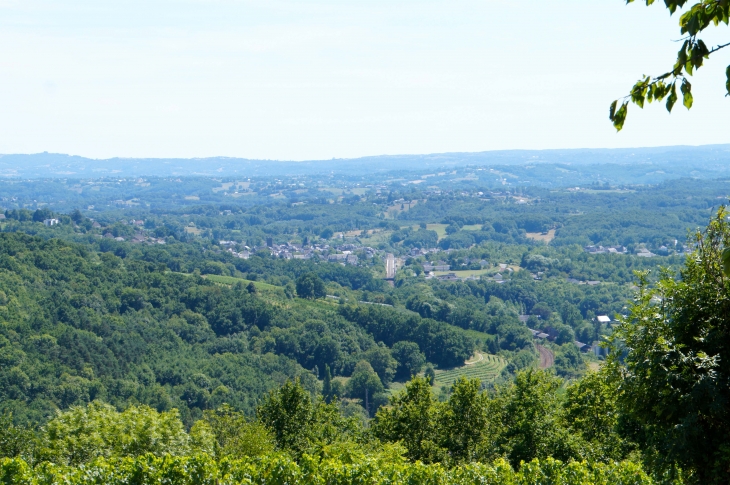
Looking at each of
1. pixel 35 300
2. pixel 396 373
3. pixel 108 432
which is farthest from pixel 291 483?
pixel 396 373

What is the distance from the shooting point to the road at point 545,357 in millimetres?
108062

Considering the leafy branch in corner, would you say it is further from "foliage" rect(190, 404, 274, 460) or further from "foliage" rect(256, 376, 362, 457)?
"foliage" rect(256, 376, 362, 457)

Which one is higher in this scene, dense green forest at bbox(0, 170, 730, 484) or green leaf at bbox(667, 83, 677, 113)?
green leaf at bbox(667, 83, 677, 113)

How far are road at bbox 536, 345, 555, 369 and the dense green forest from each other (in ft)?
1.66

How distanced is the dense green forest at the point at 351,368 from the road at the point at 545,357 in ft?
1.66

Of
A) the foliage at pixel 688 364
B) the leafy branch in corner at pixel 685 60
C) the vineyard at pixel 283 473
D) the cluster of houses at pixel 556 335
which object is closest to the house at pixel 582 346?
the cluster of houses at pixel 556 335

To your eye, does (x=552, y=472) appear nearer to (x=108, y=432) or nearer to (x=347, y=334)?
(x=108, y=432)

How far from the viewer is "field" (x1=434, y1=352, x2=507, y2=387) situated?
99.6 meters

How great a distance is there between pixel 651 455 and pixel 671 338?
7.32ft

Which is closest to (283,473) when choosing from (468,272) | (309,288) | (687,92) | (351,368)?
(687,92)

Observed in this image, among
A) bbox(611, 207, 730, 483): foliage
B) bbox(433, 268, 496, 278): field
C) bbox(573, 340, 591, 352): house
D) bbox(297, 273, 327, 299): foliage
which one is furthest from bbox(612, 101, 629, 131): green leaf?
bbox(433, 268, 496, 278): field

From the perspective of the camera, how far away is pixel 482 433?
31.0 m

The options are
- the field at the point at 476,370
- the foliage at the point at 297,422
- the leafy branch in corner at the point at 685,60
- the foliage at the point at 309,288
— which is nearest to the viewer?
the leafy branch in corner at the point at 685,60

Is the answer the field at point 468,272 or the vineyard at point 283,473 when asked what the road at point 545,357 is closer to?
the field at point 468,272
